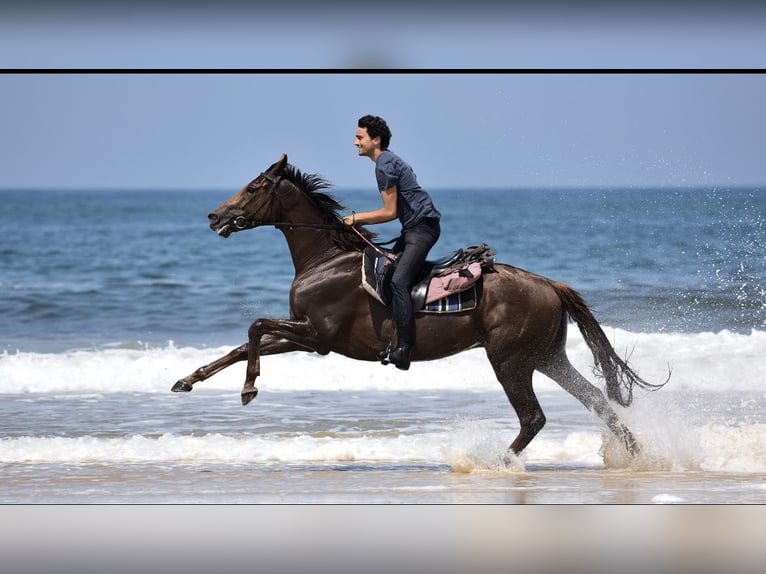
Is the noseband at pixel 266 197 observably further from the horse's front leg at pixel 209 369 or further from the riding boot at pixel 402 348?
the riding boot at pixel 402 348

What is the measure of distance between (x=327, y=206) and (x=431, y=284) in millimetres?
789

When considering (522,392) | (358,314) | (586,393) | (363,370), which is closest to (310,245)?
(358,314)

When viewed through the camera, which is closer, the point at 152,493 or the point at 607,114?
the point at 152,493

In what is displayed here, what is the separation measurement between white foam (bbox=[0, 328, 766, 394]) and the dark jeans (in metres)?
4.78

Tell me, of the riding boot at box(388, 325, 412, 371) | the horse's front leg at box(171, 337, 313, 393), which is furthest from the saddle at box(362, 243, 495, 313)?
the horse's front leg at box(171, 337, 313, 393)

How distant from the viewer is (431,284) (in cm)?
649

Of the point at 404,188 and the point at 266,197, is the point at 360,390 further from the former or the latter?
the point at 404,188

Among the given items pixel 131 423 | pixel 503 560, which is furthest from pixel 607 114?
pixel 503 560

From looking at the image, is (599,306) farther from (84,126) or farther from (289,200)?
(84,126)

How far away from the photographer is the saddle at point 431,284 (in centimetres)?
645

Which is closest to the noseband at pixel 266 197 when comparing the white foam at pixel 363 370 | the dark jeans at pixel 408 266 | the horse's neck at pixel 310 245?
the horse's neck at pixel 310 245

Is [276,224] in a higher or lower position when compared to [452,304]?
higher

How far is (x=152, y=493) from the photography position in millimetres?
6371
